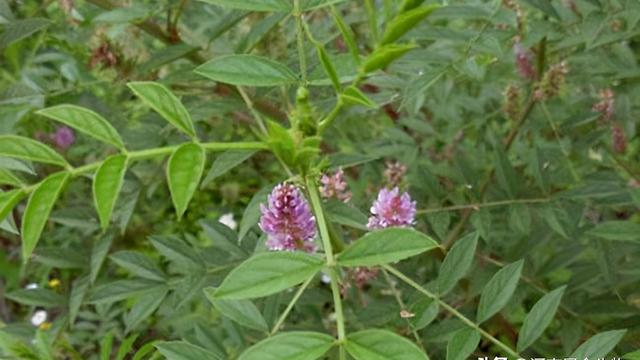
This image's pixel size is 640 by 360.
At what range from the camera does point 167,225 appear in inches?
85.1

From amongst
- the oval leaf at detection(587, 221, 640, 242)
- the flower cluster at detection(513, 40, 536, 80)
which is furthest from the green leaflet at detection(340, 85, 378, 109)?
the flower cluster at detection(513, 40, 536, 80)

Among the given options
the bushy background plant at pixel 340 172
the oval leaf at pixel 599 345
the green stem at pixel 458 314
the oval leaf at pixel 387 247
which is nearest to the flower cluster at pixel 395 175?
the bushy background plant at pixel 340 172

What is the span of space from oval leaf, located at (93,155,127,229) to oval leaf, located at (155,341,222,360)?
0.60 feet

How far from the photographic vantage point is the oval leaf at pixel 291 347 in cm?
75

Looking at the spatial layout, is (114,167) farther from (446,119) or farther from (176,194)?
(446,119)

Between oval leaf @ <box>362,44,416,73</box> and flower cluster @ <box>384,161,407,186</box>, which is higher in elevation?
oval leaf @ <box>362,44,416,73</box>

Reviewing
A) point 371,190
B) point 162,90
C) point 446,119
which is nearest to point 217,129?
point 371,190

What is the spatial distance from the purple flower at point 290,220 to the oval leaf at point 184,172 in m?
0.19

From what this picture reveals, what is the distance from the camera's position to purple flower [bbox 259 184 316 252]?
0.99 m

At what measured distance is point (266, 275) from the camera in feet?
2.55

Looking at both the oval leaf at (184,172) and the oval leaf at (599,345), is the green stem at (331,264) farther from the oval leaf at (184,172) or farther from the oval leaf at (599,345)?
the oval leaf at (599,345)

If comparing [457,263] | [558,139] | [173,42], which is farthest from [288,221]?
[558,139]

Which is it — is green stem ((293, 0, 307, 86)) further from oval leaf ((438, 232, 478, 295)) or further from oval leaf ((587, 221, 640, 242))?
oval leaf ((587, 221, 640, 242))

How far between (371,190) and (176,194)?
1083mm
